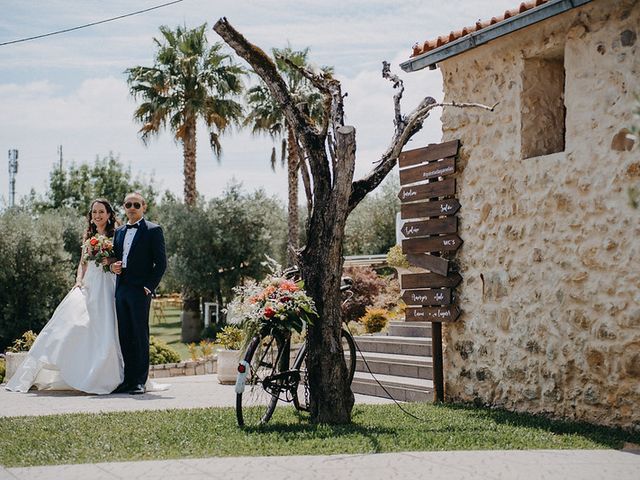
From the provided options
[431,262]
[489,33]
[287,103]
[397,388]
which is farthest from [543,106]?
[397,388]

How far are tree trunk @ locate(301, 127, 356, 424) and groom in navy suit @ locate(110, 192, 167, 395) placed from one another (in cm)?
336

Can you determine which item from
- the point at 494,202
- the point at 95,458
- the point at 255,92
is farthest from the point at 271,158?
the point at 95,458

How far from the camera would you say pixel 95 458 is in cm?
600

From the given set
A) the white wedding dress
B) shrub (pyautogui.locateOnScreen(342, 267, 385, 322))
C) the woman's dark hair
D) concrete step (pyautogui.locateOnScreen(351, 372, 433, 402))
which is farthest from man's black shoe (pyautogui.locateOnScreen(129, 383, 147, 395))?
shrub (pyautogui.locateOnScreen(342, 267, 385, 322))

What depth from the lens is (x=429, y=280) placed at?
9.82 metres

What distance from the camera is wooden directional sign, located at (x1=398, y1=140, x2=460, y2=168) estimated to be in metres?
9.66

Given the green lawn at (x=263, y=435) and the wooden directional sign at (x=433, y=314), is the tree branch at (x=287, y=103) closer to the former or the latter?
the green lawn at (x=263, y=435)

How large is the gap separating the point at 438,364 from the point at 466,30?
3.87 m

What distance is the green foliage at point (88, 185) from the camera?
164ft

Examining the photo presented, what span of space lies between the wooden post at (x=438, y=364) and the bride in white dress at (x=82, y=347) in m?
3.93

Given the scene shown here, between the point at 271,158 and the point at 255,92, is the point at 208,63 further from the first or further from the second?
the point at 271,158

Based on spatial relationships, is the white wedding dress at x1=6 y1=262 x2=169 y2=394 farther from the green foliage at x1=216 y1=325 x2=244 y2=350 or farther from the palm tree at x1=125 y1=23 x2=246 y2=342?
the palm tree at x1=125 y1=23 x2=246 y2=342

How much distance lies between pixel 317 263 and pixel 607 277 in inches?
106

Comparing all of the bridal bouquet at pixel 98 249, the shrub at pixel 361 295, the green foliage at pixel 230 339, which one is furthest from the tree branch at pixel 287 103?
the shrub at pixel 361 295
